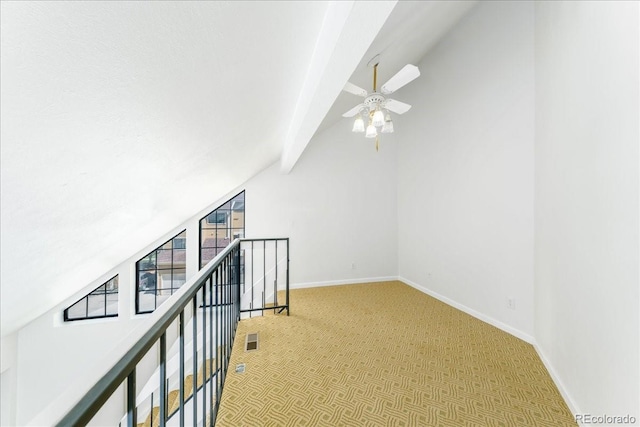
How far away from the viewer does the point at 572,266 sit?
5.69ft

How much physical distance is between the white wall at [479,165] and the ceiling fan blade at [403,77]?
1.31 m

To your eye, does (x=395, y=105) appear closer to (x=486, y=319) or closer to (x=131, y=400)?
(x=486, y=319)

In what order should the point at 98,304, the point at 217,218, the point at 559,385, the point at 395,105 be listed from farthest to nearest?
the point at 217,218 → the point at 98,304 → the point at 395,105 → the point at 559,385

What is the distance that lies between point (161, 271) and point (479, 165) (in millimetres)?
4941

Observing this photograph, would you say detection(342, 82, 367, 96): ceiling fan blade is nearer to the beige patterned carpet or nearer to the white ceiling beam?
the white ceiling beam

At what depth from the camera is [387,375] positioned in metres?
2.07

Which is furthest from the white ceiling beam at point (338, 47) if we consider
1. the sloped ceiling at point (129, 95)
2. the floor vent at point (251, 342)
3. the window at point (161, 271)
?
the window at point (161, 271)

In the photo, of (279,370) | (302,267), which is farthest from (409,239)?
(279,370)

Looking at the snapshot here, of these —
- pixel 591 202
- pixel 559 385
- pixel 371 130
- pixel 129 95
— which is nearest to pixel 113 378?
pixel 129 95

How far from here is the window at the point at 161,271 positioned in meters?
4.23

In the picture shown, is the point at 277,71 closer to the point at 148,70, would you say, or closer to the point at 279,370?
the point at 148,70

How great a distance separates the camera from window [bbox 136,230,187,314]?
4.23m

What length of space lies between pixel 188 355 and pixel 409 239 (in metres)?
3.71

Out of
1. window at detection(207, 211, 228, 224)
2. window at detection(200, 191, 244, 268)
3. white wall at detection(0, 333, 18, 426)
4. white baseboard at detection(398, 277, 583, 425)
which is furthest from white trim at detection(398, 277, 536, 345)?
white wall at detection(0, 333, 18, 426)
